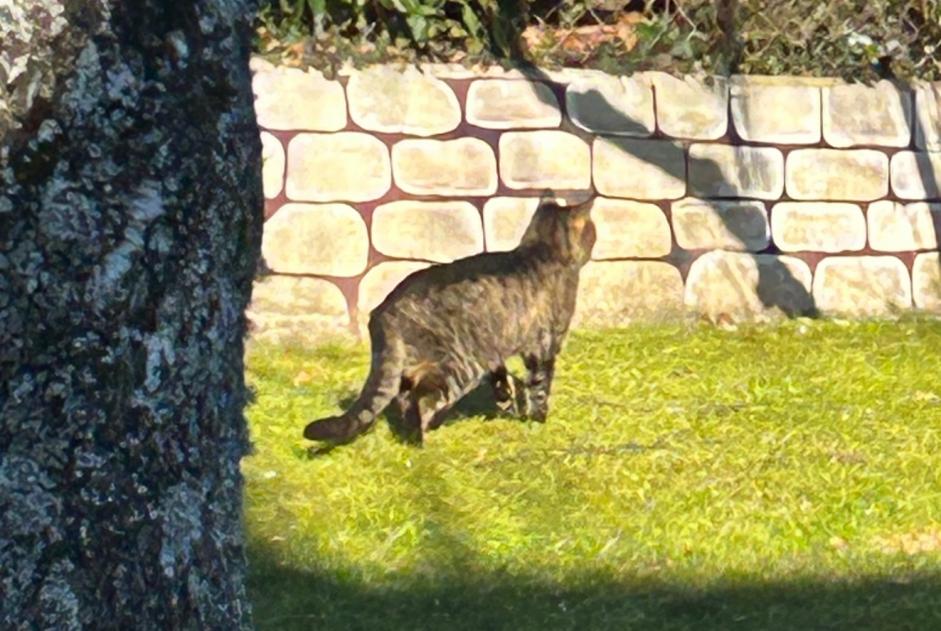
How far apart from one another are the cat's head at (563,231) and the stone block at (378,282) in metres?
1.07

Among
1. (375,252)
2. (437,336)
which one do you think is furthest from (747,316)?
(437,336)

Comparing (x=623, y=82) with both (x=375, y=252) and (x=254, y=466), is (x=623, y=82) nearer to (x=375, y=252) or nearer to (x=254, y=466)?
(x=375, y=252)

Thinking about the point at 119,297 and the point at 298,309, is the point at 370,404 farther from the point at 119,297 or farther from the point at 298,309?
the point at 119,297

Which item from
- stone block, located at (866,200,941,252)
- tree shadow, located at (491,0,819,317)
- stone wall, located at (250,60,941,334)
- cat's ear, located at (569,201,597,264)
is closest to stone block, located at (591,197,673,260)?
stone wall, located at (250,60,941,334)

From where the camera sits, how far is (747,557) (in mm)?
6074

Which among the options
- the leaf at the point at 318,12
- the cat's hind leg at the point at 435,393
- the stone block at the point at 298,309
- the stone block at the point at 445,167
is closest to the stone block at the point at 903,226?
the stone block at the point at 445,167

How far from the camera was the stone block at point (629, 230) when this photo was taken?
356 inches

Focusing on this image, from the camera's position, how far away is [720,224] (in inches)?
363

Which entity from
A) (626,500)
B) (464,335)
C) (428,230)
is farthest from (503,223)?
(626,500)

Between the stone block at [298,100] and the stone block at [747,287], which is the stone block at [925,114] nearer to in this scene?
the stone block at [747,287]

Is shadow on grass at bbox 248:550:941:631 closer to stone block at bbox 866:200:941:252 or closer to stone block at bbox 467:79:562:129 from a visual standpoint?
stone block at bbox 467:79:562:129

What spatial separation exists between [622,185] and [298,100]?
1622mm

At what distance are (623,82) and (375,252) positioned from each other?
1480 mm

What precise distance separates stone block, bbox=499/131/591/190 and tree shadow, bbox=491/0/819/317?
79mm
